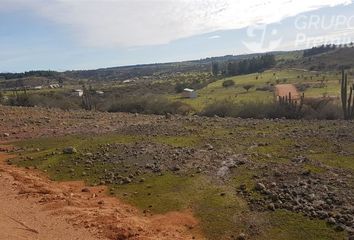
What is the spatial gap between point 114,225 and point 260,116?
78.1 feet

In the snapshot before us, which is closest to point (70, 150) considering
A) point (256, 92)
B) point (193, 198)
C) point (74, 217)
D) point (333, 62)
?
point (74, 217)

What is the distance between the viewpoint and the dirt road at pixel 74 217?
1208 centimetres

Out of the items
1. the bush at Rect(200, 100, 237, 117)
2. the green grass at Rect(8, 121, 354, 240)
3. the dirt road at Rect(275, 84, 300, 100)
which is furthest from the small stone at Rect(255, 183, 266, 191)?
the dirt road at Rect(275, 84, 300, 100)

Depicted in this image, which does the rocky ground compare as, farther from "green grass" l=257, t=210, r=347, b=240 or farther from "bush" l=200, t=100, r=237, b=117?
"bush" l=200, t=100, r=237, b=117

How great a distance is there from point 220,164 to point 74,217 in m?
5.91

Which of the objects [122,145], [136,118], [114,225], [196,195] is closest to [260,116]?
[136,118]

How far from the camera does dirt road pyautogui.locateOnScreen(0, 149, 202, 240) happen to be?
39.6 feet

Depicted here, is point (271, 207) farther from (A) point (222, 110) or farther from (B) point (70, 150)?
(A) point (222, 110)

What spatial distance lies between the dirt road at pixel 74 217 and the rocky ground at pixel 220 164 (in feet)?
2.03

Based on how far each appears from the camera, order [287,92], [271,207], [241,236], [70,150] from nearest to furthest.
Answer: [241,236] → [271,207] → [70,150] → [287,92]

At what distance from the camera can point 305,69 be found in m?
102

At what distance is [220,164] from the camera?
665 inches

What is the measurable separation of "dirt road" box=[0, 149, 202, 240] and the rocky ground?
2.03ft

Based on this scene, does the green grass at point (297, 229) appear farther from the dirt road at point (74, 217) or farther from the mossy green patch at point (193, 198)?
the dirt road at point (74, 217)
